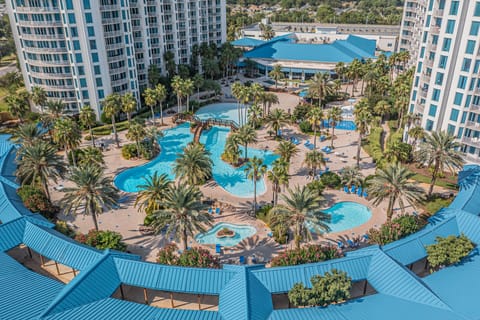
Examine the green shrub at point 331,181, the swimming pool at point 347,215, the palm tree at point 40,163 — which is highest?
the palm tree at point 40,163

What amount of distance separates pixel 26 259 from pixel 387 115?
3130 inches

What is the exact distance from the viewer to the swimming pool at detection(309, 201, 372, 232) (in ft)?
175

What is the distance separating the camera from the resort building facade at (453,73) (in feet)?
194

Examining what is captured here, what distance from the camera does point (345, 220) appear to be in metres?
54.6

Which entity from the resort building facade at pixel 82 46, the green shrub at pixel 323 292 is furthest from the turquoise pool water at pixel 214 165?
the green shrub at pixel 323 292

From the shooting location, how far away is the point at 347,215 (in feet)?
183

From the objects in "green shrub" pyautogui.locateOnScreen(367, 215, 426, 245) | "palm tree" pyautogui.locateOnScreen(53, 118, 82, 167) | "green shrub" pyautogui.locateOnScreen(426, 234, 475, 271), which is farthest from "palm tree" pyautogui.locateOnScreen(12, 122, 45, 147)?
"green shrub" pyautogui.locateOnScreen(426, 234, 475, 271)

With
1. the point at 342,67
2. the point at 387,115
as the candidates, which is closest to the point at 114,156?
the point at 387,115

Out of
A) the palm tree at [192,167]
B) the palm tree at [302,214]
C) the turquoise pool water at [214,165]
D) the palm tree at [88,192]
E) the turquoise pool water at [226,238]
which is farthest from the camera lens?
the turquoise pool water at [214,165]

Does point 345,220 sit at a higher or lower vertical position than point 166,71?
lower

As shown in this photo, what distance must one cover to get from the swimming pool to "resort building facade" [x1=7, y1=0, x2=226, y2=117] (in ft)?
193

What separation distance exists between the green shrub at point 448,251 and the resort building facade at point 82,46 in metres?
73.7

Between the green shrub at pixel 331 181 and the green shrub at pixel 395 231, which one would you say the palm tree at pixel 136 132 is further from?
the green shrub at pixel 395 231

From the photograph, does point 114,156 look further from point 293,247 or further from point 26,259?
point 293,247
